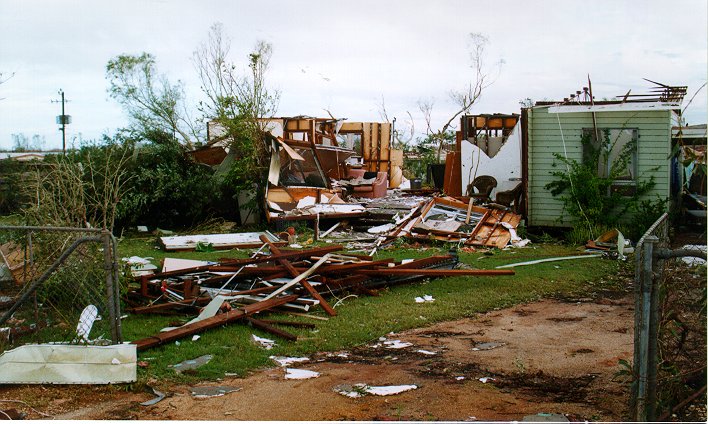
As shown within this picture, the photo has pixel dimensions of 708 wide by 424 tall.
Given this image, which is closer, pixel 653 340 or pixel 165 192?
pixel 653 340

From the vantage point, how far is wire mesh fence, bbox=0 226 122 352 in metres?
6.02

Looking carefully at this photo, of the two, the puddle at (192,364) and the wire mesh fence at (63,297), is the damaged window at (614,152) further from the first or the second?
the wire mesh fence at (63,297)

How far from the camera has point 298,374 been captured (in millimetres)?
6008

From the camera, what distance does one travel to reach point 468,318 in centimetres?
843

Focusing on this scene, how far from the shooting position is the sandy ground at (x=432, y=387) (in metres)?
4.96

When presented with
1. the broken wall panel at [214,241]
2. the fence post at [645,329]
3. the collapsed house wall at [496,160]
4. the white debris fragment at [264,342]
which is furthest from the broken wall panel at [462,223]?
the fence post at [645,329]

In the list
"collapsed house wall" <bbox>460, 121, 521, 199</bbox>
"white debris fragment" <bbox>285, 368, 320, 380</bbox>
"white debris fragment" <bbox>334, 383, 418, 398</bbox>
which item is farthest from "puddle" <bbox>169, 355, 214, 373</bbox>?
"collapsed house wall" <bbox>460, 121, 521, 199</bbox>

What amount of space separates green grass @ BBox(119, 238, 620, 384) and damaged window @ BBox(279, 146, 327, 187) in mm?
5497

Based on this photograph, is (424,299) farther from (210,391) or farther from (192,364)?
(210,391)

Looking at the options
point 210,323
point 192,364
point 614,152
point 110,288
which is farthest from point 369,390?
point 614,152

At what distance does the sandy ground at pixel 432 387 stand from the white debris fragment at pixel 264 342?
62 cm

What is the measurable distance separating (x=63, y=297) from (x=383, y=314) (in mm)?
3799

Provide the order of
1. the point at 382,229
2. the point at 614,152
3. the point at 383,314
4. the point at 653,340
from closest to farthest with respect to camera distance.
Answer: the point at 653,340 → the point at 383,314 → the point at 614,152 → the point at 382,229

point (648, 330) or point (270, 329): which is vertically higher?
point (648, 330)
